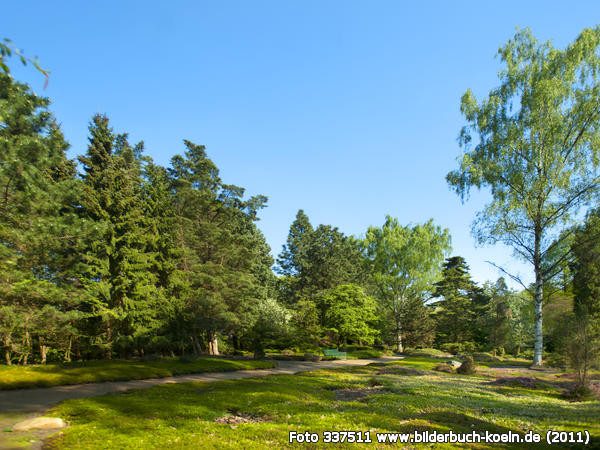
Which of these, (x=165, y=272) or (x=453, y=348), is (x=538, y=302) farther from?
(x=165, y=272)

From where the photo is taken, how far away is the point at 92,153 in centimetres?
→ 2798

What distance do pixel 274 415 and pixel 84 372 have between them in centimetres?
1173

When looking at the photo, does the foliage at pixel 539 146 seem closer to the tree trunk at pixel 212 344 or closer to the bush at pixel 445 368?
the bush at pixel 445 368

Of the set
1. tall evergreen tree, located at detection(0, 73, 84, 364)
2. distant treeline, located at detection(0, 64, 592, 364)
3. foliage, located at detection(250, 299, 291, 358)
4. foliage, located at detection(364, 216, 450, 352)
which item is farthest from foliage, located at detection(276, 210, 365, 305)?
tall evergreen tree, located at detection(0, 73, 84, 364)

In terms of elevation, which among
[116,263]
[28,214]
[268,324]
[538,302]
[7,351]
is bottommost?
[7,351]

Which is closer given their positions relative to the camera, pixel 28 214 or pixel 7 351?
pixel 28 214

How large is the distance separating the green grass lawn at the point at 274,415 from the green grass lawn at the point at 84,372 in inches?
164

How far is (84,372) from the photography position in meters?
16.4

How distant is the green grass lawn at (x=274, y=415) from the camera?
779 centimetres

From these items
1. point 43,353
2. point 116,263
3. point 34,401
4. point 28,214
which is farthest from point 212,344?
point 34,401

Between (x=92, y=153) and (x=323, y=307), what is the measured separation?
30.5 m

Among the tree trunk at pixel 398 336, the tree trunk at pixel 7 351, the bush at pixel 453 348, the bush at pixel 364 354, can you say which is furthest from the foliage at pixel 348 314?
the tree trunk at pixel 7 351

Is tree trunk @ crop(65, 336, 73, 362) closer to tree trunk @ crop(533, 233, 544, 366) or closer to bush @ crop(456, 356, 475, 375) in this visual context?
bush @ crop(456, 356, 475, 375)

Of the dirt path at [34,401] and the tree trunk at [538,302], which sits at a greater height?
the tree trunk at [538,302]
